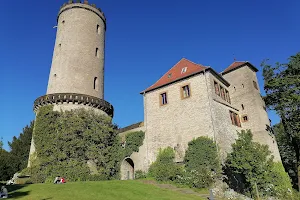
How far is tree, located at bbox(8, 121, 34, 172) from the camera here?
121 ft

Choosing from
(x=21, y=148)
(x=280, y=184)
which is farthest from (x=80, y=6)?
(x=280, y=184)

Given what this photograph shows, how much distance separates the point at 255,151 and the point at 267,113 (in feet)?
41.9

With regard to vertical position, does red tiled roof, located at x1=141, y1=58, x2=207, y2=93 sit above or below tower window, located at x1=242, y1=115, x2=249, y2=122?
above

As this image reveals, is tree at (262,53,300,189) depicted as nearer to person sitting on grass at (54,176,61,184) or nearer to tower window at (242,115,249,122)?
tower window at (242,115,249,122)

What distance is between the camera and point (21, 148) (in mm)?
39719

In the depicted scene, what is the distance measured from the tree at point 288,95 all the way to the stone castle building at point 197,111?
1.40 metres

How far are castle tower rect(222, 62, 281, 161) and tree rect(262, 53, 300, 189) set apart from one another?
1.34 meters

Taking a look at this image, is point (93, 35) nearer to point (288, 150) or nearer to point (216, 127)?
point (216, 127)

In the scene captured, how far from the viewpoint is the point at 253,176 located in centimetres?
1909

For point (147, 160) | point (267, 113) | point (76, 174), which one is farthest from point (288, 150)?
point (76, 174)

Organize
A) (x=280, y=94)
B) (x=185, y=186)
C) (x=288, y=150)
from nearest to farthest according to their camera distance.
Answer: (x=185, y=186) < (x=280, y=94) < (x=288, y=150)

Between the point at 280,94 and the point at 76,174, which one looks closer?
the point at 76,174

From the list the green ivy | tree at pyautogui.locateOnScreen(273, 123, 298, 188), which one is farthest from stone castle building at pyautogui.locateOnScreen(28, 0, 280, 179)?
tree at pyautogui.locateOnScreen(273, 123, 298, 188)

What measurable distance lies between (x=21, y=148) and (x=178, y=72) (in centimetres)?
2806
